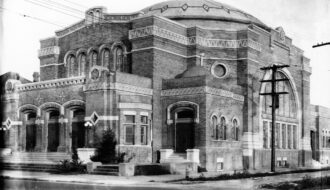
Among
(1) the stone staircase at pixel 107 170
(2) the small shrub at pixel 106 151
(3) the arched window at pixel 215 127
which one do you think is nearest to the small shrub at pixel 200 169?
(3) the arched window at pixel 215 127

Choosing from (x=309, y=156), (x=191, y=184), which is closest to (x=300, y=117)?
(x=309, y=156)

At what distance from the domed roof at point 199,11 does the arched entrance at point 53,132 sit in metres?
13.1

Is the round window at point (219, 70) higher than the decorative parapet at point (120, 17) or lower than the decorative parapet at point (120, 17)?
lower

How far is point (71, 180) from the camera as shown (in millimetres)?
22500

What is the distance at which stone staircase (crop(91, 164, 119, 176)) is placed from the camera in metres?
26.5

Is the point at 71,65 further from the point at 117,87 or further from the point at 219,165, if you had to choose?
the point at 219,165

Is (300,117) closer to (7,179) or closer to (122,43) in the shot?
(122,43)

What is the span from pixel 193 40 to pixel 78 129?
11136 millimetres

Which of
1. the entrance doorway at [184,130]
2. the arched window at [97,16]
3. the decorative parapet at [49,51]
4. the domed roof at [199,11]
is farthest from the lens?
the domed roof at [199,11]

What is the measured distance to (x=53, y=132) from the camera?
35.4m

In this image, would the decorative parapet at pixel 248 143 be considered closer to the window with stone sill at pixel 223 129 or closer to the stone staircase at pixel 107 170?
the window with stone sill at pixel 223 129

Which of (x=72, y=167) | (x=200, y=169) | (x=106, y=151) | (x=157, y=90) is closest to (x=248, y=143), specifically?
(x=200, y=169)

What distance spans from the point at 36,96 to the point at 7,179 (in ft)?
48.7

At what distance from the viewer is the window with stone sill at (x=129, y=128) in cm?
3169
